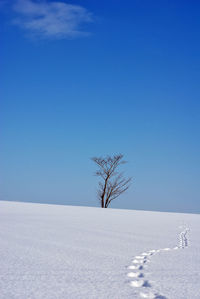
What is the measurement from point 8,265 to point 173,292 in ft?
3.03

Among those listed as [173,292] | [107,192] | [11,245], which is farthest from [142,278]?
[107,192]

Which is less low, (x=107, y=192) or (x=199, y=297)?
(x=107, y=192)

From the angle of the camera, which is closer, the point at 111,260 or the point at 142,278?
the point at 142,278

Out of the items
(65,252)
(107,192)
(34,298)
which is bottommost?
(34,298)

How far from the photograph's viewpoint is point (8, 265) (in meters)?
1.84

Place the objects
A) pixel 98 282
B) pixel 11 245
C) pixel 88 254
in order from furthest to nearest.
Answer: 1. pixel 11 245
2. pixel 88 254
3. pixel 98 282

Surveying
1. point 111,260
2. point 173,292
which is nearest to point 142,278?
point 173,292

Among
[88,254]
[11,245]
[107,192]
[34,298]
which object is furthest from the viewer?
[107,192]

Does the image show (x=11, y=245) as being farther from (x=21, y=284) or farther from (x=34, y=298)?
(x=34, y=298)

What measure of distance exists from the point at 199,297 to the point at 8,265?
1.04 metres

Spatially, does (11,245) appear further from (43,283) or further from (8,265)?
(43,283)

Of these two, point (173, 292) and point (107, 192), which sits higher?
point (107, 192)

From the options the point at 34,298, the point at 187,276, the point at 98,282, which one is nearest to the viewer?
the point at 34,298

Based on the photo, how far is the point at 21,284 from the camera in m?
1.49
